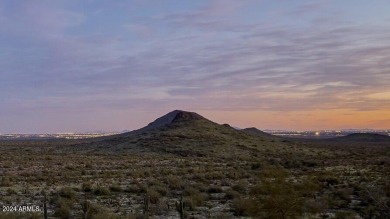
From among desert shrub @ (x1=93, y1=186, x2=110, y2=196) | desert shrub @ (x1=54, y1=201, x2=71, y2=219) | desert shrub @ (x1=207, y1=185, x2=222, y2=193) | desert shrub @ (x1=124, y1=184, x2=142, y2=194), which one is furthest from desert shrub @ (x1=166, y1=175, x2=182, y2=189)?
desert shrub @ (x1=54, y1=201, x2=71, y2=219)

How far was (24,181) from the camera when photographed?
32781 mm

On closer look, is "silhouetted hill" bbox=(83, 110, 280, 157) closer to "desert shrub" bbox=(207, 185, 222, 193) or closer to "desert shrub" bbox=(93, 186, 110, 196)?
"desert shrub" bbox=(207, 185, 222, 193)

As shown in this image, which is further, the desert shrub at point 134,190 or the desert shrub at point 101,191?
the desert shrub at point 134,190

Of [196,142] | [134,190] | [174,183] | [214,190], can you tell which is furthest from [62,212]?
[196,142]

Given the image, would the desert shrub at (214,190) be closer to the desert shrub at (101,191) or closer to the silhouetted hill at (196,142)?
the desert shrub at (101,191)

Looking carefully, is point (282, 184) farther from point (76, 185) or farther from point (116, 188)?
point (76, 185)

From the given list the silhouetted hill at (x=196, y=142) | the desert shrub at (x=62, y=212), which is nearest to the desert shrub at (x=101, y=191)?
the desert shrub at (x=62, y=212)

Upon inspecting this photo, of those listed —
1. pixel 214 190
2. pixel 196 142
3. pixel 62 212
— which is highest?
pixel 196 142

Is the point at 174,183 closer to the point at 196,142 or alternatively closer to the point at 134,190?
the point at 134,190

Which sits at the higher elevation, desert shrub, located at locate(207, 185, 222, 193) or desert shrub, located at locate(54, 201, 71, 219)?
desert shrub, located at locate(54, 201, 71, 219)

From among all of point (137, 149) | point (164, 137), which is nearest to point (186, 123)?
point (164, 137)

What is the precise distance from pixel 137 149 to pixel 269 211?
221 feet

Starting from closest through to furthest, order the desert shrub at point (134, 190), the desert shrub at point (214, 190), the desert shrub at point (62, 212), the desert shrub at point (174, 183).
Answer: the desert shrub at point (62, 212)
the desert shrub at point (134, 190)
the desert shrub at point (214, 190)
the desert shrub at point (174, 183)

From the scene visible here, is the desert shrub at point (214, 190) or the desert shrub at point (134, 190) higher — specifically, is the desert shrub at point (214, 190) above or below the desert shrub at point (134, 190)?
below
